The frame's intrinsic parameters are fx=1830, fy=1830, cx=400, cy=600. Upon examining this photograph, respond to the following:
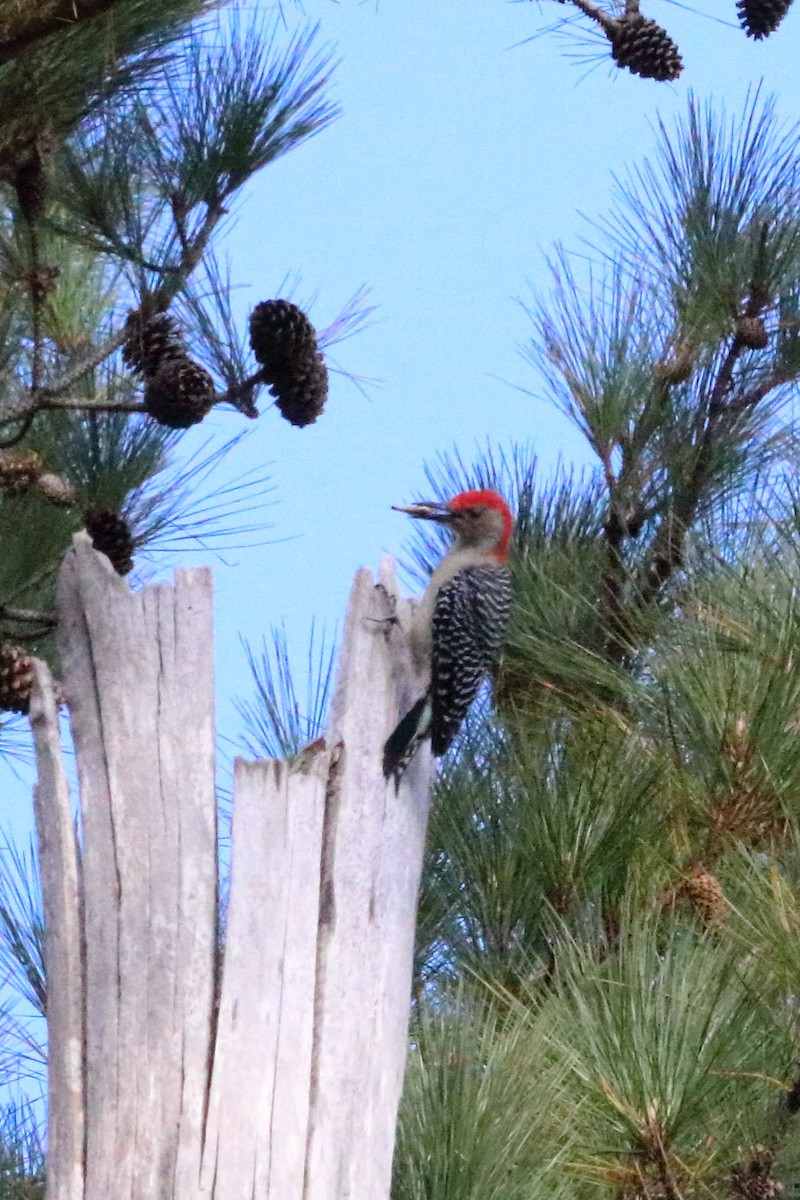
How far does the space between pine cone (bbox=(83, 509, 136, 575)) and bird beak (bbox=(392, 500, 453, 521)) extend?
29.8 inches

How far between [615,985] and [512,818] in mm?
610

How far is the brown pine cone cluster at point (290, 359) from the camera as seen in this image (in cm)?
248

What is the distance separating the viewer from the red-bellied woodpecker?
252 centimetres

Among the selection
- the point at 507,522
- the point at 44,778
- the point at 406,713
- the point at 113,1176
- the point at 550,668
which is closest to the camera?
the point at 113,1176

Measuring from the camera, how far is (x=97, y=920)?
6.81ft

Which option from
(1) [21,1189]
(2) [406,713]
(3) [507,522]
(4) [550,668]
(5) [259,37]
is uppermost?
(5) [259,37]

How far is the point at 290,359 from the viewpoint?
2492mm

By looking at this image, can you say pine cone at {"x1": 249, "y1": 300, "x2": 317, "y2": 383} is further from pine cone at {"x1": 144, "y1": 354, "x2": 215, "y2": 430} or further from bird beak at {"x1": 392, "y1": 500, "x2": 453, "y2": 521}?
bird beak at {"x1": 392, "y1": 500, "x2": 453, "y2": 521}

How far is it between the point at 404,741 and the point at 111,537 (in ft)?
2.22

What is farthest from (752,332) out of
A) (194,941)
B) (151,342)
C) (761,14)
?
(194,941)

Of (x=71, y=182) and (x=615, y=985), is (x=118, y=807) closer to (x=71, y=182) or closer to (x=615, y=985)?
(x=615, y=985)

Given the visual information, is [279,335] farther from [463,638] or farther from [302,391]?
[463,638]

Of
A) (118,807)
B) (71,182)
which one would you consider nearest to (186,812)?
(118,807)

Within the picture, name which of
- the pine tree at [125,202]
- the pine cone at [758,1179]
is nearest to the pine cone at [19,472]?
the pine tree at [125,202]
